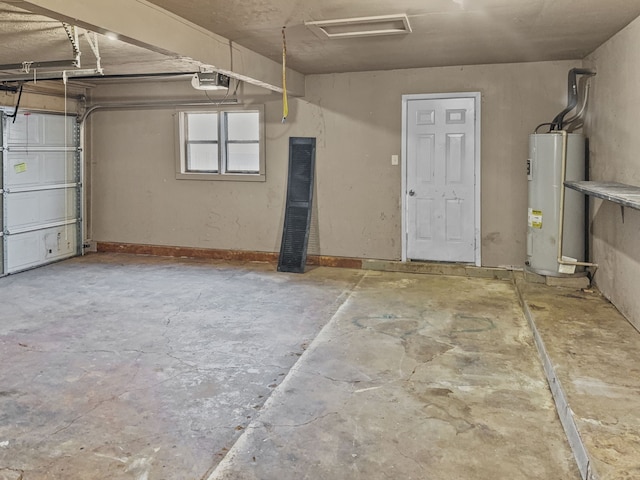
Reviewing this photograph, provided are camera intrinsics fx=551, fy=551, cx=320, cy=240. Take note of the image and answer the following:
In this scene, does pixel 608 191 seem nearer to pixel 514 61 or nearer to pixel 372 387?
pixel 372 387

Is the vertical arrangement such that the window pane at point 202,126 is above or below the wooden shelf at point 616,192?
above

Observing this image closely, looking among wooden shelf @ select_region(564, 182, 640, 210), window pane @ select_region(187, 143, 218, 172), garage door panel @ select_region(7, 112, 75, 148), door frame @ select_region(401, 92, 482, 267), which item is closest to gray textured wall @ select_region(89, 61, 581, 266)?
door frame @ select_region(401, 92, 482, 267)

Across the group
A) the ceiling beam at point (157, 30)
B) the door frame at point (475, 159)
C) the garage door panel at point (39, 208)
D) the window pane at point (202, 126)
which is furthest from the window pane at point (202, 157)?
the door frame at point (475, 159)

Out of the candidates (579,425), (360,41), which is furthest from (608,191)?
(360,41)

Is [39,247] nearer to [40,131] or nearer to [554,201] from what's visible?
[40,131]

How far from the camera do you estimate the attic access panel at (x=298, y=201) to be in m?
6.68

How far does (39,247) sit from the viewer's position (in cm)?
692

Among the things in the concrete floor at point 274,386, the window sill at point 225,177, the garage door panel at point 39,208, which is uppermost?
the window sill at point 225,177

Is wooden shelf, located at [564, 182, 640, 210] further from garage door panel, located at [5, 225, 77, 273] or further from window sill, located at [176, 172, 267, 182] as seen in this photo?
garage door panel, located at [5, 225, 77, 273]

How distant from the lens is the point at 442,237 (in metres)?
6.44

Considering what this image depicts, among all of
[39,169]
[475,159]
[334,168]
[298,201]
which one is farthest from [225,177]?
[475,159]

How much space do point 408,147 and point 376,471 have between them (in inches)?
183

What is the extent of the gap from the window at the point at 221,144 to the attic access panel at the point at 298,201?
49 cm

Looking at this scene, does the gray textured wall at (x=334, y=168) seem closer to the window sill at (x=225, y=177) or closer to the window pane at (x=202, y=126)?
the window sill at (x=225, y=177)
